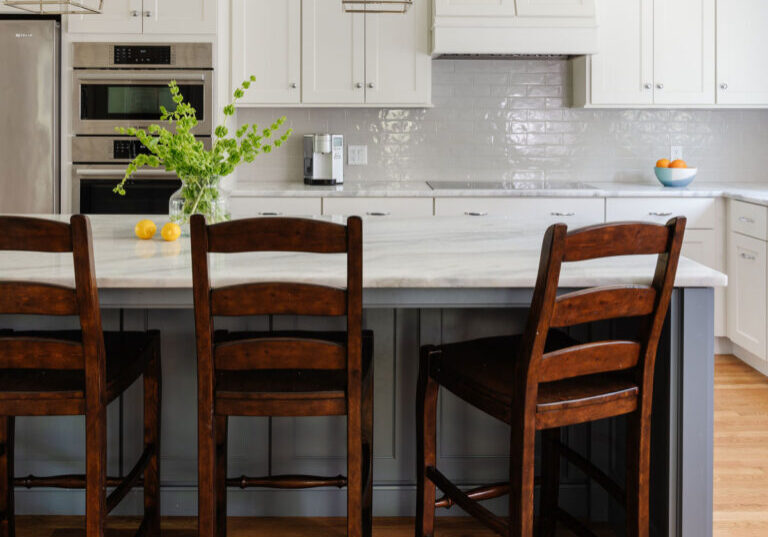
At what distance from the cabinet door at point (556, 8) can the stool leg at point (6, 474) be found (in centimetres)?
351

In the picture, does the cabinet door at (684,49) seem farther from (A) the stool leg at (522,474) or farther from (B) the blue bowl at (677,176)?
(A) the stool leg at (522,474)

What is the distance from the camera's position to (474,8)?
15.3 feet

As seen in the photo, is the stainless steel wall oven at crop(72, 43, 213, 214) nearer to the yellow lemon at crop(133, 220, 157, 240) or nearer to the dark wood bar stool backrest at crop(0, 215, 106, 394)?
the yellow lemon at crop(133, 220, 157, 240)

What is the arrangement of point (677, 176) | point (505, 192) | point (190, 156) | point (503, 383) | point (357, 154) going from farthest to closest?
point (357, 154) < point (677, 176) < point (505, 192) < point (190, 156) < point (503, 383)

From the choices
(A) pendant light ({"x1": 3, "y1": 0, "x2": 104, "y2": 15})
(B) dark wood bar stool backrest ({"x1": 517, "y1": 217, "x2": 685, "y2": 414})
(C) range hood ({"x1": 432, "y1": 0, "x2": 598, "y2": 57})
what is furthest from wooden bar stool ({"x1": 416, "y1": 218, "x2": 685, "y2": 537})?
(C) range hood ({"x1": 432, "y1": 0, "x2": 598, "y2": 57})

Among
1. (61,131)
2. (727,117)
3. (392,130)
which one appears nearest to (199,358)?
(61,131)

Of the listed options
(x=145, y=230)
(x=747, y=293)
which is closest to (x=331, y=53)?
(x=145, y=230)

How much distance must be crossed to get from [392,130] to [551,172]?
1029 mm

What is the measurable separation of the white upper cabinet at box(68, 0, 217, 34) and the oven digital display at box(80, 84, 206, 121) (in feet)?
1.03

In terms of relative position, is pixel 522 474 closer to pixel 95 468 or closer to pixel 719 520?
pixel 95 468

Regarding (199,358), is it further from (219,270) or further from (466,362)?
(466,362)

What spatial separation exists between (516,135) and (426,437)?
338 cm

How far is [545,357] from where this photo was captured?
1832mm

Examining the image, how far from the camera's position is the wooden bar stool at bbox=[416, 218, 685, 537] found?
1774mm
